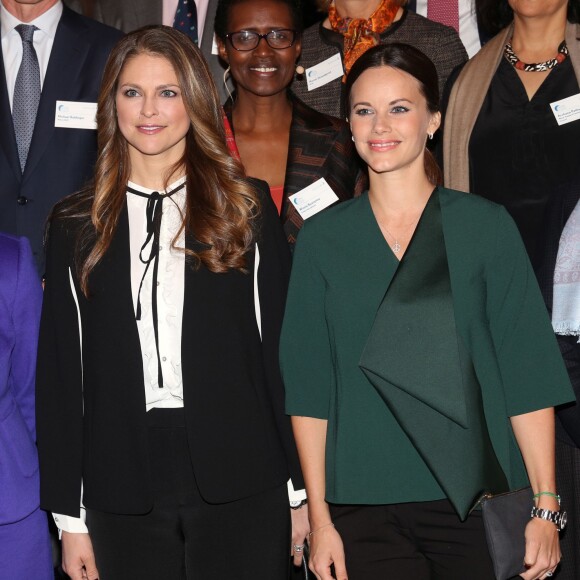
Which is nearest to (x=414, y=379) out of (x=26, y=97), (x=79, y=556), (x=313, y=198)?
(x=79, y=556)

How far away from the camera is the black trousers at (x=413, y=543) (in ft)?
8.89

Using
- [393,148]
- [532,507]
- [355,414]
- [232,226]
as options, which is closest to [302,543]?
[355,414]

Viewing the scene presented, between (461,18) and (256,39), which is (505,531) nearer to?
(256,39)

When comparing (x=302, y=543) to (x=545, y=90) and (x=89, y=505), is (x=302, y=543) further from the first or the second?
(x=545, y=90)

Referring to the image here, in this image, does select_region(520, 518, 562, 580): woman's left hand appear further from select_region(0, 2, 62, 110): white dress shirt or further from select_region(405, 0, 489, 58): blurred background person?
select_region(0, 2, 62, 110): white dress shirt

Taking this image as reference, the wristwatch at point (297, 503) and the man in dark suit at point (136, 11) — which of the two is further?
the man in dark suit at point (136, 11)

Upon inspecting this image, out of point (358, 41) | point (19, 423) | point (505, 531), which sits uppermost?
point (358, 41)

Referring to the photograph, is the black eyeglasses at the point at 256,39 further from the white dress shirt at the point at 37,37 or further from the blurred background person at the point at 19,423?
the blurred background person at the point at 19,423

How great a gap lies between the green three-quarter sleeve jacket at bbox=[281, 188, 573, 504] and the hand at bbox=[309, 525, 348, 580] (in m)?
0.10

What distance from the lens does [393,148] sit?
291cm

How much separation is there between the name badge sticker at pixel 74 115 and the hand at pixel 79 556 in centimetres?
175

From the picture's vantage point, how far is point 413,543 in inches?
109

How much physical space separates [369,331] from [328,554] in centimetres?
61

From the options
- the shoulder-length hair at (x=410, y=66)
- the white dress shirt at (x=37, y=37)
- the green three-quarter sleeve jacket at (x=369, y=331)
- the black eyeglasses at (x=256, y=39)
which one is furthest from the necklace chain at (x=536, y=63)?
the white dress shirt at (x=37, y=37)
